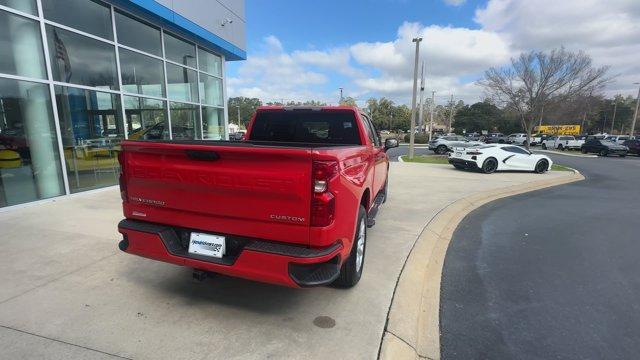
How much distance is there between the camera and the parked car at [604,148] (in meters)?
25.5

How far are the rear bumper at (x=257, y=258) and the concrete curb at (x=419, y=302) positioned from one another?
29.1 inches

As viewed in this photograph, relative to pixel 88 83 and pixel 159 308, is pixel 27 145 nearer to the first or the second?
pixel 88 83

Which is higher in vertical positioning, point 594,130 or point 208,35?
point 208,35

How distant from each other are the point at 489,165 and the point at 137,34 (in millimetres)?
13342

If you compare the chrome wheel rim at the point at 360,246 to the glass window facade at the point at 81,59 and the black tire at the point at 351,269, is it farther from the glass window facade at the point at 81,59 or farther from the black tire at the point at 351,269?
the glass window facade at the point at 81,59

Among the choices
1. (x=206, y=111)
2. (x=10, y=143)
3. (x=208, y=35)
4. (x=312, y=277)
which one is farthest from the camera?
(x=206, y=111)

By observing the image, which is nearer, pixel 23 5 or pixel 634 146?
pixel 23 5

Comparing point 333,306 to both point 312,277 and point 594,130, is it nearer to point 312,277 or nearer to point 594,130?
point 312,277

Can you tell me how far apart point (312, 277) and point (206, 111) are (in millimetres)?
12567

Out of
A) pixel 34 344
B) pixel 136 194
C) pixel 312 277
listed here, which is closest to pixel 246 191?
pixel 312 277

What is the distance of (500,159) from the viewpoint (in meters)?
13.9

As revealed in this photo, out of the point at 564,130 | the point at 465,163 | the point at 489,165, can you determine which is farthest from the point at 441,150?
the point at 564,130

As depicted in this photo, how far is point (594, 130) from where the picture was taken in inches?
2896

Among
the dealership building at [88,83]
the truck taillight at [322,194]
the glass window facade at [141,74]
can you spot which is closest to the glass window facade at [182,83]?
the dealership building at [88,83]
